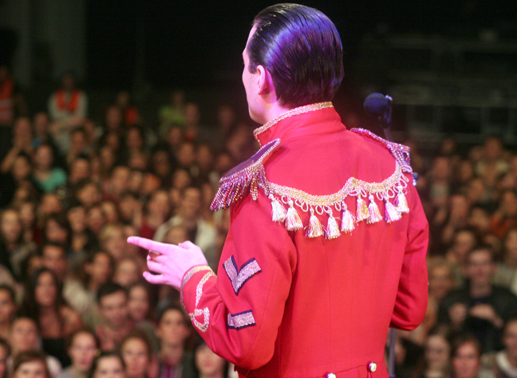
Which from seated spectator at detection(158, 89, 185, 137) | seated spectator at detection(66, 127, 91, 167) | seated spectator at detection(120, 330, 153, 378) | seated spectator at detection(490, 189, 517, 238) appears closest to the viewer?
seated spectator at detection(120, 330, 153, 378)

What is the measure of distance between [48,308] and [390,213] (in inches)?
124

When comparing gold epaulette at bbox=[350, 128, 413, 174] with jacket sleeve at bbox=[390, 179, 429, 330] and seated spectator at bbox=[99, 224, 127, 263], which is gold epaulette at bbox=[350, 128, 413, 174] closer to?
jacket sleeve at bbox=[390, 179, 429, 330]

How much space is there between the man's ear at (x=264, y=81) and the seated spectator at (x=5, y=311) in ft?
9.95

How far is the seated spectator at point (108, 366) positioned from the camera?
3270mm

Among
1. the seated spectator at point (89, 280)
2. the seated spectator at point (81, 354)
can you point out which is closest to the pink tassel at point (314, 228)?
the seated spectator at point (81, 354)

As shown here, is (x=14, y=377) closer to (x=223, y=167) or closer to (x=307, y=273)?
(x=307, y=273)

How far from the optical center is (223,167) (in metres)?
6.22

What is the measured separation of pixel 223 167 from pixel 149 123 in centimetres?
220

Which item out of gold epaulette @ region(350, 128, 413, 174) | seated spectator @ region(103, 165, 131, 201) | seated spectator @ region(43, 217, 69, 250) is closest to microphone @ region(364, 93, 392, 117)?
gold epaulette @ region(350, 128, 413, 174)

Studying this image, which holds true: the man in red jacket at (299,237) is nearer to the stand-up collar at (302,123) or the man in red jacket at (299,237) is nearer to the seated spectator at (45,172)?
the stand-up collar at (302,123)

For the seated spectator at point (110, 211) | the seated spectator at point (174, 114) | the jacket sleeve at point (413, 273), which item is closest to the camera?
the jacket sleeve at point (413, 273)

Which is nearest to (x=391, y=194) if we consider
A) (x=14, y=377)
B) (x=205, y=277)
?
(x=205, y=277)

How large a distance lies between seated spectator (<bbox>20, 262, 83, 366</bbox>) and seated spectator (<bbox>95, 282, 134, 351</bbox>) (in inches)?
7.0

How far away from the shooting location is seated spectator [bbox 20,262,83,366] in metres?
3.98
